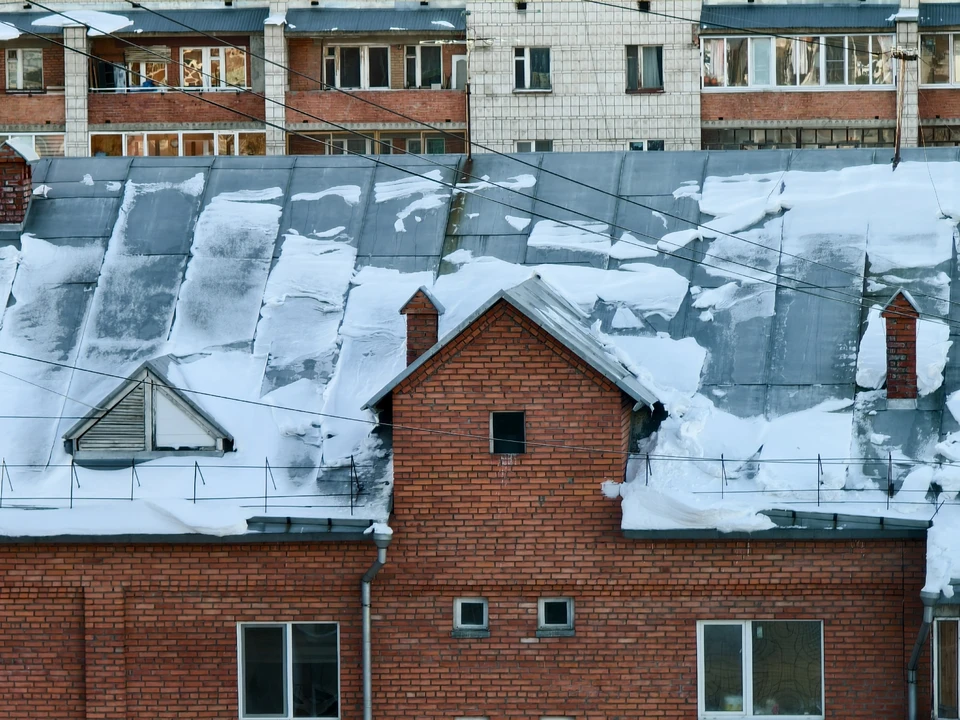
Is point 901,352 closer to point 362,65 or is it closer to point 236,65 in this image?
point 362,65

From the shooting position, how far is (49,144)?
51.6 m

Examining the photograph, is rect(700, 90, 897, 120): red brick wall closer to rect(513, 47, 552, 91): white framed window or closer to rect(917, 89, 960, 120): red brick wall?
rect(917, 89, 960, 120): red brick wall

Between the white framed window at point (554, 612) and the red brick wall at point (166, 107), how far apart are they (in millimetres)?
32988

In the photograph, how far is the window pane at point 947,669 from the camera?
20062 mm

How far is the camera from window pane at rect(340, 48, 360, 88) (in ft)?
169

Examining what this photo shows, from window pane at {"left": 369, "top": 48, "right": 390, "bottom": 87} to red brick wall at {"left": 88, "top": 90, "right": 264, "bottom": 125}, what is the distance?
12.0ft

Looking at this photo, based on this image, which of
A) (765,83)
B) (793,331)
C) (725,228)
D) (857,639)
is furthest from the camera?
(765,83)

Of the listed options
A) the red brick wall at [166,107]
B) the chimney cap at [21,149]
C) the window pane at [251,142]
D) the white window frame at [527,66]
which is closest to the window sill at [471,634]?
the chimney cap at [21,149]

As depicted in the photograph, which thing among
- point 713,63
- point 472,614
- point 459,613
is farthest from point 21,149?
point 713,63

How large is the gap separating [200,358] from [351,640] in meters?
4.70

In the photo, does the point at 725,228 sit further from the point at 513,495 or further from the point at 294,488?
the point at 294,488

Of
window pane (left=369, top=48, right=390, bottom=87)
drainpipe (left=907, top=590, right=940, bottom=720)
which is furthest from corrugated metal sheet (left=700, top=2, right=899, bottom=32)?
drainpipe (left=907, top=590, right=940, bottom=720)

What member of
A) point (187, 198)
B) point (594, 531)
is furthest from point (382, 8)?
point (594, 531)

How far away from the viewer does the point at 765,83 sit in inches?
1998
